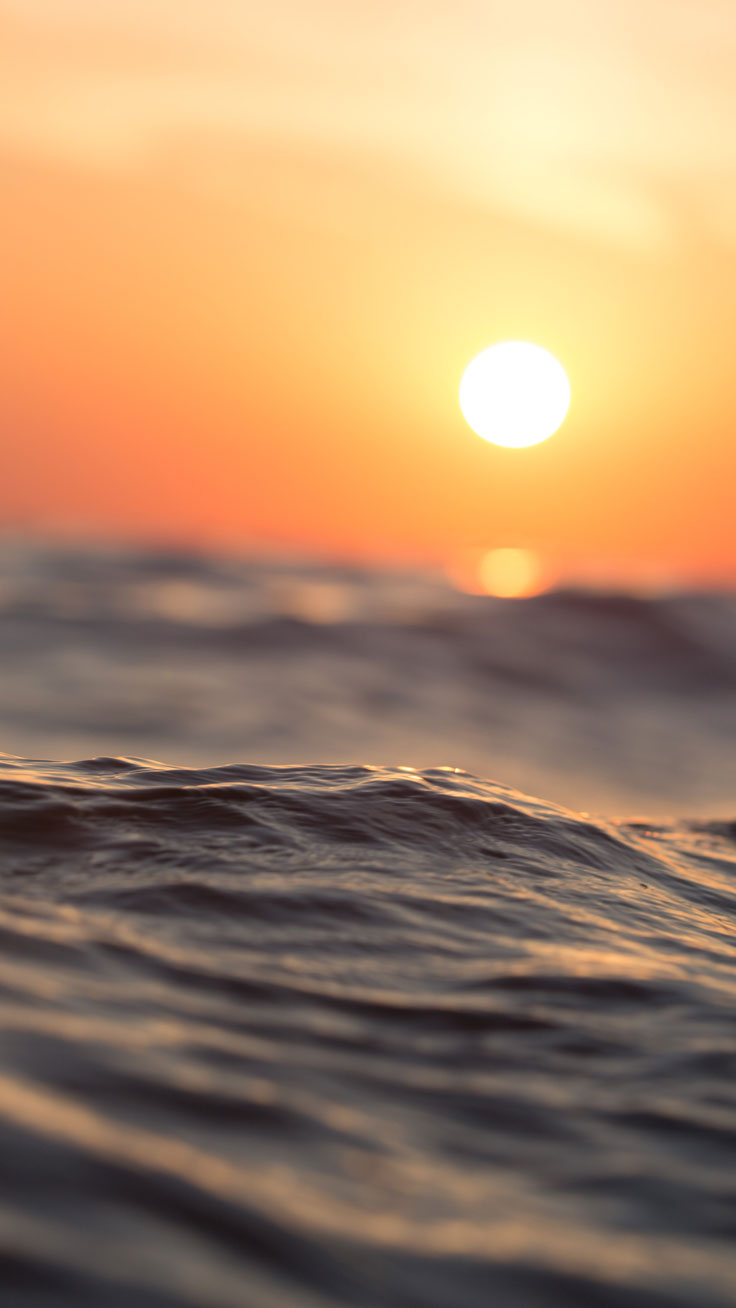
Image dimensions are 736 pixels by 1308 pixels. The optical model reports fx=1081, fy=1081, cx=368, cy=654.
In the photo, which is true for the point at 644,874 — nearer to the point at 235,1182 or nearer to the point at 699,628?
the point at 235,1182

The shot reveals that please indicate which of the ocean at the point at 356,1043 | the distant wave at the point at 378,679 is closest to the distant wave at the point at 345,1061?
the ocean at the point at 356,1043

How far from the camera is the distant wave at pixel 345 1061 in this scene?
54.1 inches

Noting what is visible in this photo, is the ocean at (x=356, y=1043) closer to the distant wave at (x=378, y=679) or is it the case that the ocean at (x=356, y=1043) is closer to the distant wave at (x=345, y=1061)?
the distant wave at (x=345, y=1061)

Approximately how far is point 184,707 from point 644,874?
7.29m

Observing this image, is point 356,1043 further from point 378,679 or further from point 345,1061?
point 378,679

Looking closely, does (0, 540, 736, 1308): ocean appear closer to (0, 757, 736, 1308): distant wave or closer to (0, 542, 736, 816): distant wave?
(0, 757, 736, 1308): distant wave

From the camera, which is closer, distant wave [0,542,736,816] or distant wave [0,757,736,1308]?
distant wave [0,757,736,1308]

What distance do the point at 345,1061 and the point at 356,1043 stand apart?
0.22ft

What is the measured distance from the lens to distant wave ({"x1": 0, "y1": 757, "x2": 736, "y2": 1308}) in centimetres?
137

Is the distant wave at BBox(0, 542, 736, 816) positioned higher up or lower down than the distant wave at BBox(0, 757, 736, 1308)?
higher up

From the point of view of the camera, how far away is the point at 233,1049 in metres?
1.83

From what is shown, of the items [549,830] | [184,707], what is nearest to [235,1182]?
[549,830]

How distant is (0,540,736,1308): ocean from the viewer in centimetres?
138

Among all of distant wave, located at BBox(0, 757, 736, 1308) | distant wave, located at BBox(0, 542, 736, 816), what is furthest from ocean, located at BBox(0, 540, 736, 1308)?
distant wave, located at BBox(0, 542, 736, 816)
